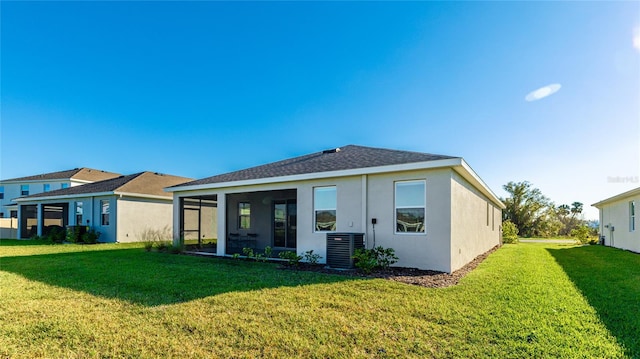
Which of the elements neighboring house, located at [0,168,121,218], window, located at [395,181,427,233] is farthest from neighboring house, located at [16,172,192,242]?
window, located at [395,181,427,233]

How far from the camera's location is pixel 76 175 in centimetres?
3067

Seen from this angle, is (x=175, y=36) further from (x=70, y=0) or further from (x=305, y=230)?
(x=305, y=230)

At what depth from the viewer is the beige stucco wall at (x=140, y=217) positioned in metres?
17.2

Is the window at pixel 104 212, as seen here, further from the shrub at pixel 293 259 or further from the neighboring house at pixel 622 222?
the neighboring house at pixel 622 222

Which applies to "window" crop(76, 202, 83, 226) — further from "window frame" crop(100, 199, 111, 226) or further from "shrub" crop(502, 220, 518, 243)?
"shrub" crop(502, 220, 518, 243)

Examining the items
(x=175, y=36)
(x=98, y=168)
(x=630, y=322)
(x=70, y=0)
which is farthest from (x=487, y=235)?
(x=98, y=168)

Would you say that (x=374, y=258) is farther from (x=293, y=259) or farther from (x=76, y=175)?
(x=76, y=175)

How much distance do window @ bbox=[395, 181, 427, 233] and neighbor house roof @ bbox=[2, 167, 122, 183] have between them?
33215 millimetres

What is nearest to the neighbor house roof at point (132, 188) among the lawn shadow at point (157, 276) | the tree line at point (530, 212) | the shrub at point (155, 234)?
the shrub at point (155, 234)

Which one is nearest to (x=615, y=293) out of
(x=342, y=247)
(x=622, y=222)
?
(x=342, y=247)

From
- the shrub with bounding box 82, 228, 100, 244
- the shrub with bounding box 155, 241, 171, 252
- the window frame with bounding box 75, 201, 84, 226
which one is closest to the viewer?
the shrub with bounding box 155, 241, 171, 252

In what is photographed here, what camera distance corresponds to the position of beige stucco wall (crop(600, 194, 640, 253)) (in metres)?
13.5

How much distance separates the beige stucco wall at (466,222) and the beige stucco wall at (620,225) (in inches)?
241

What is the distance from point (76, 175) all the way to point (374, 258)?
33.5 meters
